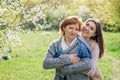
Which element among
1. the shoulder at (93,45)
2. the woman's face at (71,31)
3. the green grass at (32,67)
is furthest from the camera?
the green grass at (32,67)

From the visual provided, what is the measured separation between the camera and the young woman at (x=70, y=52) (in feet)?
13.5

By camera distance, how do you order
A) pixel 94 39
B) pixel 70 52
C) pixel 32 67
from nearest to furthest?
pixel 70 52 → pixel 94 39 → pixel 32 67

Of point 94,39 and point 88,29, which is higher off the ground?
point 88,29

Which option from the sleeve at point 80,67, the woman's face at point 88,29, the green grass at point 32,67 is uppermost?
the woman's face at point 88,29

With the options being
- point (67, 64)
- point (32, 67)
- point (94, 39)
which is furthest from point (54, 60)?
point (32, 67)

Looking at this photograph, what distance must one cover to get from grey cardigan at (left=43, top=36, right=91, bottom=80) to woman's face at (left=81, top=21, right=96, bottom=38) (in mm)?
174

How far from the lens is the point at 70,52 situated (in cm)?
421

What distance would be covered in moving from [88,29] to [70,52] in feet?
1.19

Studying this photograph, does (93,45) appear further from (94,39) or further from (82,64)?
(82,64)

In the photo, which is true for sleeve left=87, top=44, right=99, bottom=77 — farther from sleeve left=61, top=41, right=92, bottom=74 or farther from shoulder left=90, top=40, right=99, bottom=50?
sleeve left=61, top=41, right=92, bottom=74

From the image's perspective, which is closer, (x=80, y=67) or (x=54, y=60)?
(x=80, y=67)

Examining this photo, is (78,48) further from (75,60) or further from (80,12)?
(80,12)

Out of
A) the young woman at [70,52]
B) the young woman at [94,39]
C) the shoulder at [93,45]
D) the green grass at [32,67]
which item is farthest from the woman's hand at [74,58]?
the green grass at [32,67]

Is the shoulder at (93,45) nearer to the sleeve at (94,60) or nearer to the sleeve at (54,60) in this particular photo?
the sleeve at (94,60)
